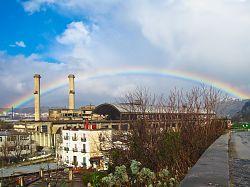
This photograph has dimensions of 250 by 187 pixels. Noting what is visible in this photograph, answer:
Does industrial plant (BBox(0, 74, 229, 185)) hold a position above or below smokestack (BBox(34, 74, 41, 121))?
below

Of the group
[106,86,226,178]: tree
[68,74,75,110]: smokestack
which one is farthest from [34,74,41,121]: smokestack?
[106,86,226,178]: tree

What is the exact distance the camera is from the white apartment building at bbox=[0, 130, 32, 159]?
149 ft

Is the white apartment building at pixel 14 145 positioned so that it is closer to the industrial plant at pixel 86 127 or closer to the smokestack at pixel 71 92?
the industrial plant at pixel 86 127

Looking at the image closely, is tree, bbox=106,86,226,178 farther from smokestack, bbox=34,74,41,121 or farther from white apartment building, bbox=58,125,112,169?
smokestack, bbox=34,74,41,121

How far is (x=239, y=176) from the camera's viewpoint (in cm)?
516

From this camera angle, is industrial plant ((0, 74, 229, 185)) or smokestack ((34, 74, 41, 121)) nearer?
industrial plant ((0, 74, 229, 185))

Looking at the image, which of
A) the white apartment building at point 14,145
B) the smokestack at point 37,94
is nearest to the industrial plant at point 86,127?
the smokestack at point 37,94

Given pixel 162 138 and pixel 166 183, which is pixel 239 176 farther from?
pixel 162 138

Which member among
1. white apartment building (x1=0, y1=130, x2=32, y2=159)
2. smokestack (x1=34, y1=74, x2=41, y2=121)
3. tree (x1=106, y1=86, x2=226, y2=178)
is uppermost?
smokestack (x1=34, y1=74, x2=41, y2=121)

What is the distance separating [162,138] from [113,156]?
1932 millimetres

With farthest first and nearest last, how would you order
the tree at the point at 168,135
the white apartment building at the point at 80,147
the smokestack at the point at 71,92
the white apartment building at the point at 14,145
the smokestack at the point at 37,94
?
the smokestack at the point at 71,92
the smokestack at the point at 37,94
the white apartment building at the point at 14,145
the white apartment building at the point at 80,147
the tree at the point at 168,135

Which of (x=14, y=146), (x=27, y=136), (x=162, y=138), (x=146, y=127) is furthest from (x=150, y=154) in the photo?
(x=27, y=136)

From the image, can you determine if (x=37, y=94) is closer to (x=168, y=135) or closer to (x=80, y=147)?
(x=80, y=147)

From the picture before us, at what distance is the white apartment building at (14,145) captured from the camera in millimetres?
45500
